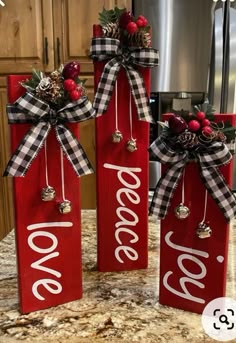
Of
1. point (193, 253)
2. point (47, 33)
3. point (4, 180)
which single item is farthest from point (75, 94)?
point (4, 180)

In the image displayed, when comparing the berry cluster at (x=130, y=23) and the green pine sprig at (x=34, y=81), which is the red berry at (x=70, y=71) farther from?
the berry cluster at (x=130, y=23)

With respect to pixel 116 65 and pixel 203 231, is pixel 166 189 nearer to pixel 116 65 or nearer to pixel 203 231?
pixel 203 231

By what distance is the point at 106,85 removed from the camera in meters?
0.77

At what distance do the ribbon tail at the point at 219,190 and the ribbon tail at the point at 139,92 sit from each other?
9.1 inches

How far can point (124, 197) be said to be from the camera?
82 cm

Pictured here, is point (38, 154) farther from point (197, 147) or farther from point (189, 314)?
point (189, 314)

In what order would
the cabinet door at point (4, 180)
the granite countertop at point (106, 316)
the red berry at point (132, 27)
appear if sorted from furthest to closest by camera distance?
the cabinet door at point (4, 180) → the red berry at point (132, 27) → the granite countertop at point (106, 316)

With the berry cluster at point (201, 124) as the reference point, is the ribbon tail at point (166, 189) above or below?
below

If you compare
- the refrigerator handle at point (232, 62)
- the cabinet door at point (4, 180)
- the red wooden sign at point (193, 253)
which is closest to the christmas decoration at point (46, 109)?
the red wooden sign at point (193, 253)

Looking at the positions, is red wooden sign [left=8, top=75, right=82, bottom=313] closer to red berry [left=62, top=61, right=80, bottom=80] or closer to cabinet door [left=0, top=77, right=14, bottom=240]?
red berry [left=62, top=61, right=80, bottom=80]

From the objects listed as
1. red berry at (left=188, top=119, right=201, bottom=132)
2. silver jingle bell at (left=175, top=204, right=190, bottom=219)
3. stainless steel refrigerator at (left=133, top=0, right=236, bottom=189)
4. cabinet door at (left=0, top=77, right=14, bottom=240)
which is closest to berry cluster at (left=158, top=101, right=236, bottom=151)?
red berry at (left=188, top=119, right=201, bottom=132)

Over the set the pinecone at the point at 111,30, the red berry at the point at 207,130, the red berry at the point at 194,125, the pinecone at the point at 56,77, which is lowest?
the red berry at the point at 207,130

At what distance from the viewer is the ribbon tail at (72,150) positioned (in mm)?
646

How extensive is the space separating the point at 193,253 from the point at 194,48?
4.31ft
